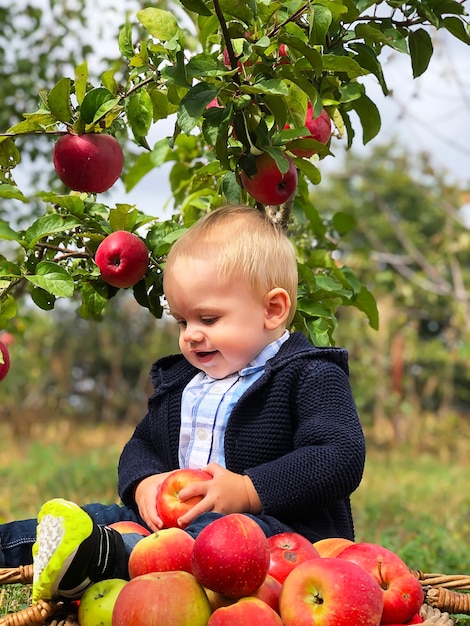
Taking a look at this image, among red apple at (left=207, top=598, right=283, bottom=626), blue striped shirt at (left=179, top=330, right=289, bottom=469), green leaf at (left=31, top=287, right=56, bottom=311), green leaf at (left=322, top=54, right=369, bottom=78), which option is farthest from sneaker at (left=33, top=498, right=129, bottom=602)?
green leaf at (left=322, top=54, right=369, bottom=78)

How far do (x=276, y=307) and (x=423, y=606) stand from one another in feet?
2.31

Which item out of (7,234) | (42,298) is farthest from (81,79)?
(42,298)

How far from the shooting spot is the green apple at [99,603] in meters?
1.34

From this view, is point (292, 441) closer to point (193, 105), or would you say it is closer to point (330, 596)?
point (330, 596)

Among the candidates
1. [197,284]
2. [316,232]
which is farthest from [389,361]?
[197,284]

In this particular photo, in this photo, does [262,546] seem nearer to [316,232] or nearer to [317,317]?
[317,317]

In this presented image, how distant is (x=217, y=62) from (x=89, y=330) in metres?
8.50

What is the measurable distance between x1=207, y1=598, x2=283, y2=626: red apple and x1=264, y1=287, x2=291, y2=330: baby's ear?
2.47 feet

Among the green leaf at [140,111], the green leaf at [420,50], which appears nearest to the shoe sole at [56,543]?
the green leaf at [140,111]

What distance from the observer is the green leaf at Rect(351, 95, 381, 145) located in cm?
201

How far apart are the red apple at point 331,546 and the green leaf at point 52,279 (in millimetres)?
723

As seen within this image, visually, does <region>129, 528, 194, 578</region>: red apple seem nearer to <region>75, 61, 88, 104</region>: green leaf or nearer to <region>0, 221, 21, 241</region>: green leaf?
<region>0, 221, 21, 241</region>: green leaf

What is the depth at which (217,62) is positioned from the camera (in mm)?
1680

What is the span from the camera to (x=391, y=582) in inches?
58.0
